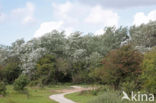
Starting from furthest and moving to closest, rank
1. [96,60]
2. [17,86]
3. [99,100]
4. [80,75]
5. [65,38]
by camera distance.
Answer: [65,38], [80,75], [96,60], [17,86], [99,100]

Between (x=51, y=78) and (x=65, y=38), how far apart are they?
324 inches

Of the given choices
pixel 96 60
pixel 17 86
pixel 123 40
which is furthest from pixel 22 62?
pixel 123 40

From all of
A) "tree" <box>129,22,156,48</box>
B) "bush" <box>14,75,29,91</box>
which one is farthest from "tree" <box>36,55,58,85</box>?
"tree" <box>129,22,156,48</box>

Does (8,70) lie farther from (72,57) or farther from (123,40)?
(123,40)

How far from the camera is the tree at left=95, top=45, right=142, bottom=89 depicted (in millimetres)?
21219

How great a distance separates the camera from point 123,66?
21.4 meters

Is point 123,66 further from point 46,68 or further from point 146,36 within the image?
point 146,36

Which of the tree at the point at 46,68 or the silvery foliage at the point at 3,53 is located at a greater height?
the silvery foliage at the point at 3,53

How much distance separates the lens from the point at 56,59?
3991cm

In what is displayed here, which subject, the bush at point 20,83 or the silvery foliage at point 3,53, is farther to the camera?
the silvery foliage at point 3,53

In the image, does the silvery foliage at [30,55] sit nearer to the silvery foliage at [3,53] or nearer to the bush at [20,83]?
the silvery foliage at [3,53]

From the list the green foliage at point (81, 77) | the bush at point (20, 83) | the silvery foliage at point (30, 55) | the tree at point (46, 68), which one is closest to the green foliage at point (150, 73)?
the bush at point (20, 83)

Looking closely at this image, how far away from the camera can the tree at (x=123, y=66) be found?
21219 mm

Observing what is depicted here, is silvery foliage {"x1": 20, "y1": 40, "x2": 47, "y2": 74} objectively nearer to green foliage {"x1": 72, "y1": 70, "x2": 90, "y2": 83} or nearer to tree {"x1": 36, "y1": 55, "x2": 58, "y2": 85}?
tree {"x1": 36, "y1": 55, "x2": 58, "y2": 85}
